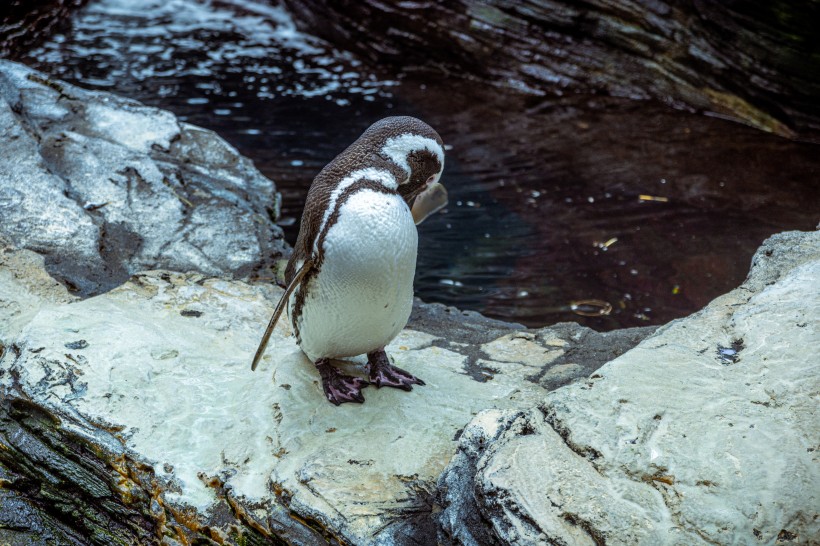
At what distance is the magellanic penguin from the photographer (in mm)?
2592

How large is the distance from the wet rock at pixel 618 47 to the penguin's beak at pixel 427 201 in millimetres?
4787

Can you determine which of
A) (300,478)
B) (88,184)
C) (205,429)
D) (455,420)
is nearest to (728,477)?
(455,420)

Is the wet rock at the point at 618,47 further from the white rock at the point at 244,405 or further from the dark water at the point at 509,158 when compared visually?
the white rock at the point at 244,405

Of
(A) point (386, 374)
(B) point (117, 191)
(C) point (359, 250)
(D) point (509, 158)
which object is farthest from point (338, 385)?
(D) point (509, 158)

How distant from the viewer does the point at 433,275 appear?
15.8 ft

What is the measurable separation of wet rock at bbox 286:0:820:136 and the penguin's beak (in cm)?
479

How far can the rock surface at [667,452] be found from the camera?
6.11ft

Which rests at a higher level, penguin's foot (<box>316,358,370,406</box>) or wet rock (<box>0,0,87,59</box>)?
penguin's foot (<box>316,358,370,406</box>)

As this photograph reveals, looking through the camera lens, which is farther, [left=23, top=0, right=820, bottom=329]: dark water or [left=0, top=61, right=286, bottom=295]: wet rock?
[left=23, top=0, right=820, bottom=329]: dark water

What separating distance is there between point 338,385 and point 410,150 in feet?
2.91

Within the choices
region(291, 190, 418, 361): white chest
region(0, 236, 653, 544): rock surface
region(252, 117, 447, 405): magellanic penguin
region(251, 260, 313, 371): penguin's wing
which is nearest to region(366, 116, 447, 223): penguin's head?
region(252, 117, 447, 405): magellanic penguin

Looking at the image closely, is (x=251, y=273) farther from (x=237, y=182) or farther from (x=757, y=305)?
(x=757, y=305)

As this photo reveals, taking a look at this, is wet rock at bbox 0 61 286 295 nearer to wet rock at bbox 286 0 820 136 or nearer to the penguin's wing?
the penguin's wing

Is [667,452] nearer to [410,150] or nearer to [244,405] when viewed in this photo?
[410,150]
